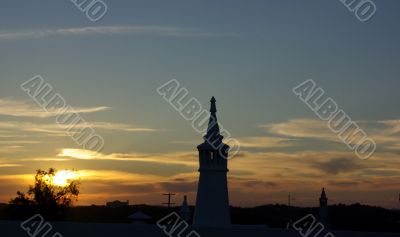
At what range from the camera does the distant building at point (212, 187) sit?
1807 inches

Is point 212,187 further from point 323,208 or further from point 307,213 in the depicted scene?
point 307,213

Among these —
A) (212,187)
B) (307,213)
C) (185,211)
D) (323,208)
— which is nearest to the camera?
(212,187)

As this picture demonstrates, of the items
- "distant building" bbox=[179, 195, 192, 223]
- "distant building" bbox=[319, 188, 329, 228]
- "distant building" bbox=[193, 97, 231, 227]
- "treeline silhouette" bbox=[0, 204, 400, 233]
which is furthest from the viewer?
"treeline silhouette" bbox=[0, 204, 400, 233]

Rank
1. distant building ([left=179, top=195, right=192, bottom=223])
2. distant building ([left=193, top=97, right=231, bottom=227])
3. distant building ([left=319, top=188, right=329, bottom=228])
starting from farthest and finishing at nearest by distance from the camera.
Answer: distant building ([left=179, top=195, right=192, bottom=223]) → distant building ([left=319, top=188, right=329, bottom=228]) → distant building ([left=193, top=97, right=231, bottom=227])

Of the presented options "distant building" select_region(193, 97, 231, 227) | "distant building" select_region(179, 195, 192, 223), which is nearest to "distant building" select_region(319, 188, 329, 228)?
"distant building" select_region(193, 97, 231, 227)

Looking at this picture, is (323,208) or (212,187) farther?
(323,208)

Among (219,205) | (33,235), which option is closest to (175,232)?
(219,205)

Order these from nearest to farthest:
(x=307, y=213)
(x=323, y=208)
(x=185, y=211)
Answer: (x=323, y=208), (x=185, y=211), (x=307, y=213)

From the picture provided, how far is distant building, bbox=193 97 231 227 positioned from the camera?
151 feet

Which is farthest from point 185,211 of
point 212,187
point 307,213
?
point 307,213

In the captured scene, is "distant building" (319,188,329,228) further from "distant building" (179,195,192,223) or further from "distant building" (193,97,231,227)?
"distant building" (179,195,192,223)

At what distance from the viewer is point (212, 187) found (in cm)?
4594

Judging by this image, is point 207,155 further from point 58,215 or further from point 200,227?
point 58,215

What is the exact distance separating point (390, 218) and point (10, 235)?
94653 millimetres
